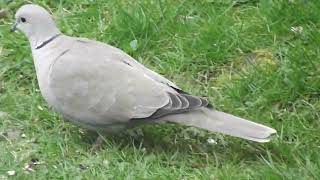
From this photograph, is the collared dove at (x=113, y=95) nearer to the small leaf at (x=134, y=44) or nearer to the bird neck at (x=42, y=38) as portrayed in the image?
the bird neck at (x=42, y=38)

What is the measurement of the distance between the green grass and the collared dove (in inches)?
6.6

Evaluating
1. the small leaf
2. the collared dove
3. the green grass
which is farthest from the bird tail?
the small leaf

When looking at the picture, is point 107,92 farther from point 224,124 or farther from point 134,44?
point 134,44

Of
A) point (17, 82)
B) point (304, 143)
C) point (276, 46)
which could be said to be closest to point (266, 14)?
point (276, 46)

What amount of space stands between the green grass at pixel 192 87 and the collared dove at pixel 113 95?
A: 0.55 feet

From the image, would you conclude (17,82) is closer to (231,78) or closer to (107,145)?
(107,145)

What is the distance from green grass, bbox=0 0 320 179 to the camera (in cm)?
419

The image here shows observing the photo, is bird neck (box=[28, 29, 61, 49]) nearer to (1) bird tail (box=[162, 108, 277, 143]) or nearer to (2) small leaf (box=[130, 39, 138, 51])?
(2) small leaf (box=[130, 39, 138, 51])

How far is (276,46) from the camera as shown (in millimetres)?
4977

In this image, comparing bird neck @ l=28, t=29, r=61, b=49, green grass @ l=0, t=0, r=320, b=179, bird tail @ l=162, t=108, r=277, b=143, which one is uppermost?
bird neck @ l=28, t=29, r=61, b=49

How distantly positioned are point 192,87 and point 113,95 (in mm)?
757

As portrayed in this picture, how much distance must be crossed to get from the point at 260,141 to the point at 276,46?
3.43ft

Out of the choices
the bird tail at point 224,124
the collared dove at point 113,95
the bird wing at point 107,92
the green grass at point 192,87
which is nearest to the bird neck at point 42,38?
the collared dove at point 113,95

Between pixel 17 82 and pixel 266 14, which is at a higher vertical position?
pixel 266 14
